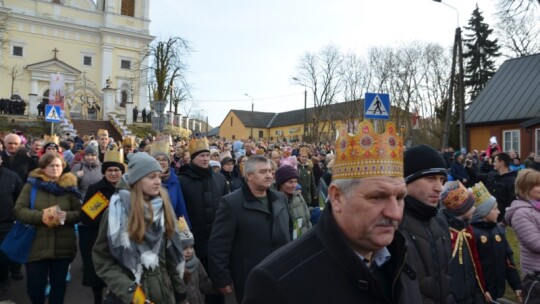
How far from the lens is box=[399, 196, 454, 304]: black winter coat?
3.09 metres

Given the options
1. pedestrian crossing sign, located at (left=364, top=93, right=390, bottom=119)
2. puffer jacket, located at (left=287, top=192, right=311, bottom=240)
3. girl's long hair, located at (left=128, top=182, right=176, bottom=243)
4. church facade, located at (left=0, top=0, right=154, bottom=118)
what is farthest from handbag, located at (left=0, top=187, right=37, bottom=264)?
church facade, located at (left=0, top=0, right=154, bottom=118)

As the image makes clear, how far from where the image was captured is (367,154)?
2.11 m

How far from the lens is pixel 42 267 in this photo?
5.13m

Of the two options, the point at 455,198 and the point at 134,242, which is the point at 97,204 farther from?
the point at 455,198

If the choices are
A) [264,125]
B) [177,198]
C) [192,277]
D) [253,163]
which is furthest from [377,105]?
[264,125]

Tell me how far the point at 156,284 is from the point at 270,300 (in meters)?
2.28

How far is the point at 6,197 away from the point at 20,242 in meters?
1.38

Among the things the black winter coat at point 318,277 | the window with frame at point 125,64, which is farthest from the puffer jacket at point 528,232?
the window with frame at point 125,64

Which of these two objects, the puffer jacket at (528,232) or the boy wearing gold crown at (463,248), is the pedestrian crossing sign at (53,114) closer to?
the boy wearing gold crown at (463,248)

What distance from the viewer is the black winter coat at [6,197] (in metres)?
6.28

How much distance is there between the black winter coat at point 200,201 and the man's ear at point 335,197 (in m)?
3.91

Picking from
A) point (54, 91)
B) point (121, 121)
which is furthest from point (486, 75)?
point (54, 91)

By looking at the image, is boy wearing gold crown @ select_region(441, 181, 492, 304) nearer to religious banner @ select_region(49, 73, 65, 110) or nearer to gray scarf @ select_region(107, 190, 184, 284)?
gray scarf @ select_region(107, 190, 184, 284)

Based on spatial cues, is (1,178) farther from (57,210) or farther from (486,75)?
(486,75)
